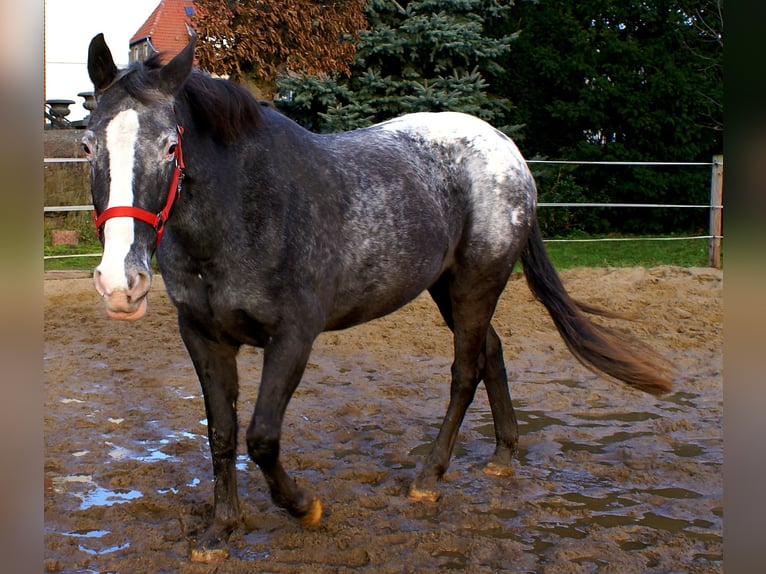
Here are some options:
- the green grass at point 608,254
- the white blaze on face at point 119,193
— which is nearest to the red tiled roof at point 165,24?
the green grass at point 608,254

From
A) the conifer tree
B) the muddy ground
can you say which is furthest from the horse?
the conifer tree

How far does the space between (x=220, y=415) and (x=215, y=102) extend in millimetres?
1252

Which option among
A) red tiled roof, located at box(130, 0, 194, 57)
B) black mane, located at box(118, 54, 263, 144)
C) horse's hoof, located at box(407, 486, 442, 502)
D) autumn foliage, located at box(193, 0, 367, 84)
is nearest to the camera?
black mane, located at box(118, 54, 263, 144)

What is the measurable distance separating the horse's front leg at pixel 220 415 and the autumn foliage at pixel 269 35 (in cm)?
751

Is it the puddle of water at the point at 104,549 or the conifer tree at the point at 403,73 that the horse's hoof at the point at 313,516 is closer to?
the puddle of water at the point at 104,549

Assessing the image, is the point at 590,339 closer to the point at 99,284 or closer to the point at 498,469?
the point at 498,469

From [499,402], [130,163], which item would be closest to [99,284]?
[130,163]

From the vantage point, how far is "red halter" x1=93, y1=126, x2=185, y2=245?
2172mm

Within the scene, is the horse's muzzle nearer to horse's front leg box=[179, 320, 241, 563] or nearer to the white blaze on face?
the white blaze on face

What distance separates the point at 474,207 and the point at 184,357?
3046 mm

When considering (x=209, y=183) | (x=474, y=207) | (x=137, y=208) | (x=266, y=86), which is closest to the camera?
(x=137, y=208)
